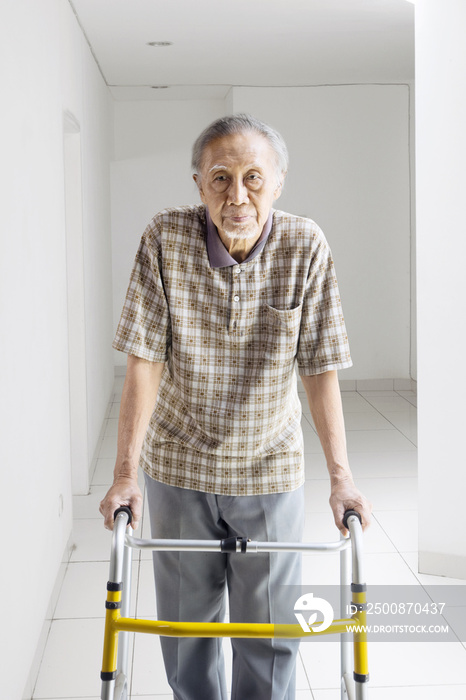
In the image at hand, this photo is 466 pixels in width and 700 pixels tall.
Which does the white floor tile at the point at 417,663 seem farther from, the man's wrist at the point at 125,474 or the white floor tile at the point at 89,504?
the white floor tile at the point at 89,504

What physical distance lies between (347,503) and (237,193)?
670 mm

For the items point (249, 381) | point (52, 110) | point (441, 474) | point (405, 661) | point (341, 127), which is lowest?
point (405, 661)

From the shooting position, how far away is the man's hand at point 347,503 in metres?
1.62

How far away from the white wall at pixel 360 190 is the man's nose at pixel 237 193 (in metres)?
5.94

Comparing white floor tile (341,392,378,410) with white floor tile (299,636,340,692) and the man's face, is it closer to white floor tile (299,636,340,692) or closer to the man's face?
white floor tile (299,636,340,692)

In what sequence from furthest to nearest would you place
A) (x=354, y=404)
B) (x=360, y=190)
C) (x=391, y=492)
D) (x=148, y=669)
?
(x=360, y=190), (x=354, y=404), (x=391, y=492), (x=148, y=669)

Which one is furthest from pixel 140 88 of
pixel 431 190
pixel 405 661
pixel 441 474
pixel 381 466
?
pixel 405 661

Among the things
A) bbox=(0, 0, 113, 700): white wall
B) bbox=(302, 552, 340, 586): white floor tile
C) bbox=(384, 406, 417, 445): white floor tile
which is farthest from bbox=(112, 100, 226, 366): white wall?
bbox=(302, 552, 340, 586): white floor tile

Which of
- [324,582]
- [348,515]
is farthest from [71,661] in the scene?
[348,515]

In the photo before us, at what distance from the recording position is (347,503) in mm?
1652

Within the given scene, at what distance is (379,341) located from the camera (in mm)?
7777

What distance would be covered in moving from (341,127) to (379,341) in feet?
6.64

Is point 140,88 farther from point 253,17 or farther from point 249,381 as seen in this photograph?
point 249,381

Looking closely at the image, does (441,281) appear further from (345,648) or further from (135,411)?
(345,648)
